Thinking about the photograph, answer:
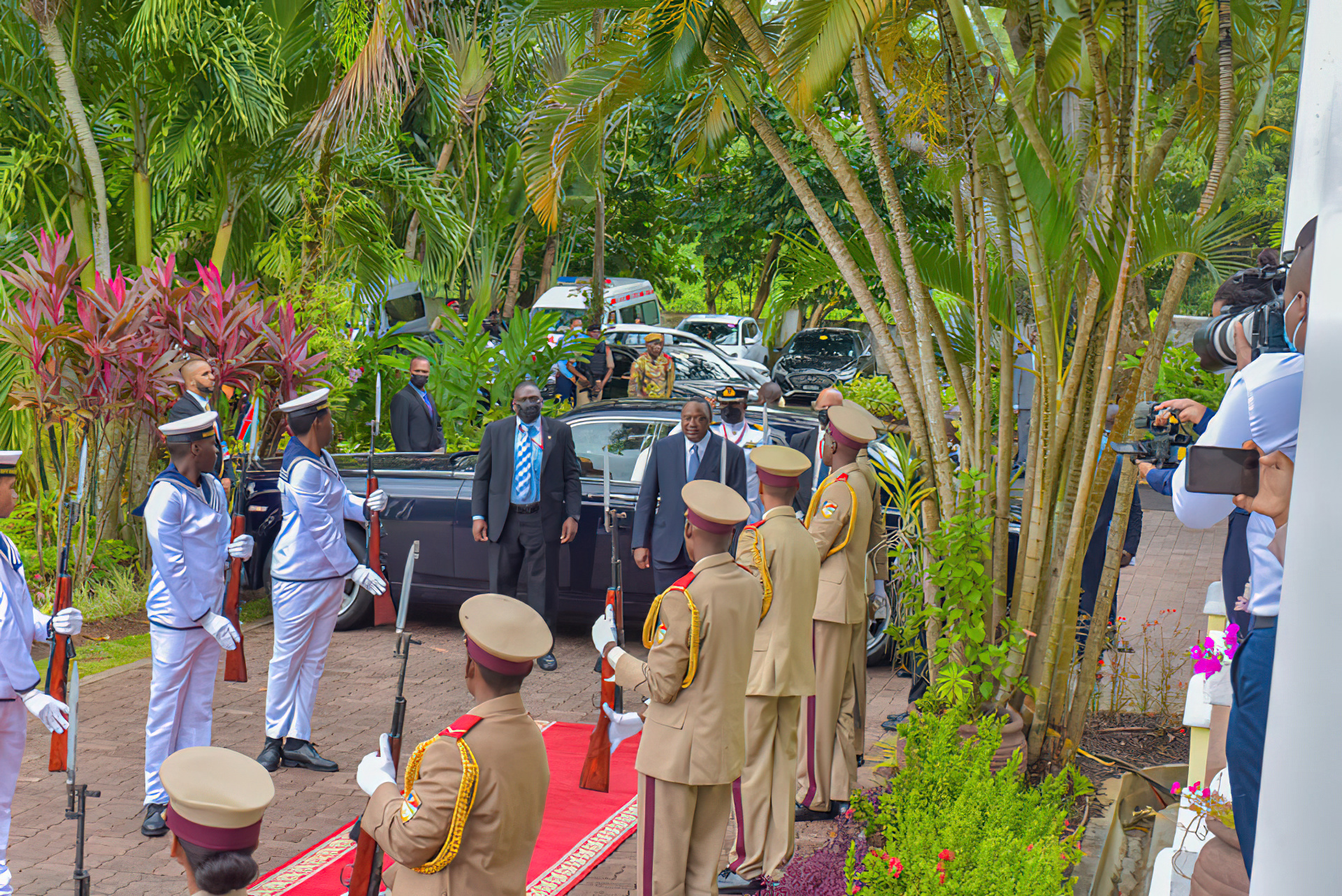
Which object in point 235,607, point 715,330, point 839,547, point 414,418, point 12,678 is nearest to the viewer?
point 12,678

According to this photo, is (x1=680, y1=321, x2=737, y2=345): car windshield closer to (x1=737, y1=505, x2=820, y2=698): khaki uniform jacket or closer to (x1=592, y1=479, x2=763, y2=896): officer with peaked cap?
(x1=737, y1=505, x2=820, y2=698): khaki uniform jacket

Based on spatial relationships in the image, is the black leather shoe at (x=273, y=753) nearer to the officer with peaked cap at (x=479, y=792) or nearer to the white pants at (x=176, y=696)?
the white pants at (x=176, y=696)

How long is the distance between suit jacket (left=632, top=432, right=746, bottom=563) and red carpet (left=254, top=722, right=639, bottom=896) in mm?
1568

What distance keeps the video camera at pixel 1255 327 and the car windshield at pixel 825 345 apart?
19.2m

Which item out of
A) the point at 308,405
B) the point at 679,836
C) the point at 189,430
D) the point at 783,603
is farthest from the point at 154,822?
the point at 783,603

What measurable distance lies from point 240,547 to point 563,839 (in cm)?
237

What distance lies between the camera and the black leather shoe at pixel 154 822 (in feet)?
17.4

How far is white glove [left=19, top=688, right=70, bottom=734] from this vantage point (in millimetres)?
4406

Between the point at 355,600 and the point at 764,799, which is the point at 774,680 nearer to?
the point at 764,799

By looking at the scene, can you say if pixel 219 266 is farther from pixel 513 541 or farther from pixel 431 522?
pixel 513 541

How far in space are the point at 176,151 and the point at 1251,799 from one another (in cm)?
1049

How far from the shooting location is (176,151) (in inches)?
406

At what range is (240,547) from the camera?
6180mm

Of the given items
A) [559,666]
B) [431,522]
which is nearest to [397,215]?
[431,522]
